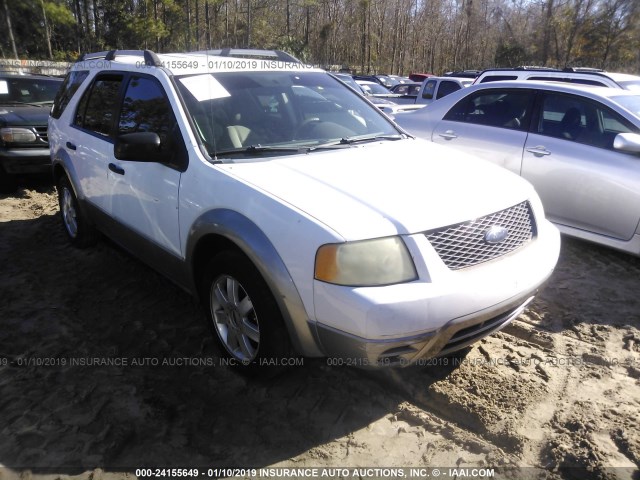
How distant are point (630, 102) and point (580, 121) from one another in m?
0.50

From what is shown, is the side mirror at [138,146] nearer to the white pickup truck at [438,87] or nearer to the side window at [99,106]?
the side window at [99,106]

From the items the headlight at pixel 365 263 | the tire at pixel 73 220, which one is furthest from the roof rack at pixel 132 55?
the headlight at pixel 365 263

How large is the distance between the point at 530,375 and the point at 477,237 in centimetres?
102

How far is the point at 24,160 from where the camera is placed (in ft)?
22.4

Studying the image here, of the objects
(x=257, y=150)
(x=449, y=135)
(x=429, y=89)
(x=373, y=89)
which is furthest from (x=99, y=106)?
(x=373, y=89)

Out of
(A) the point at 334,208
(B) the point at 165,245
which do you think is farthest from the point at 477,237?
(B) the point at 165,245

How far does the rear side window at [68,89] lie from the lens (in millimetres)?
4713

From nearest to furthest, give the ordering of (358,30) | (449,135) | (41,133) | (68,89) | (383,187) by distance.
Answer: (383,187) → (68,89) → (449,135) → (41,133) → (358,30)

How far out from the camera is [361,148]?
3328 mm

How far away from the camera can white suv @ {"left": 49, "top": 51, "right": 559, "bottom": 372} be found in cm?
231

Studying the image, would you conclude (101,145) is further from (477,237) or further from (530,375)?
(530,375)

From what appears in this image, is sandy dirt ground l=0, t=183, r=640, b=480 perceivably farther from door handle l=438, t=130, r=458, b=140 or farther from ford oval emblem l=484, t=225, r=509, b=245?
door handle l=438, t=130, r=458, b=140

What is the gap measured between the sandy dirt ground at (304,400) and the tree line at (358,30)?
2450cm

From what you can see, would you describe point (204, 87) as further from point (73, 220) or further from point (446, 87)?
point (446, 87)
